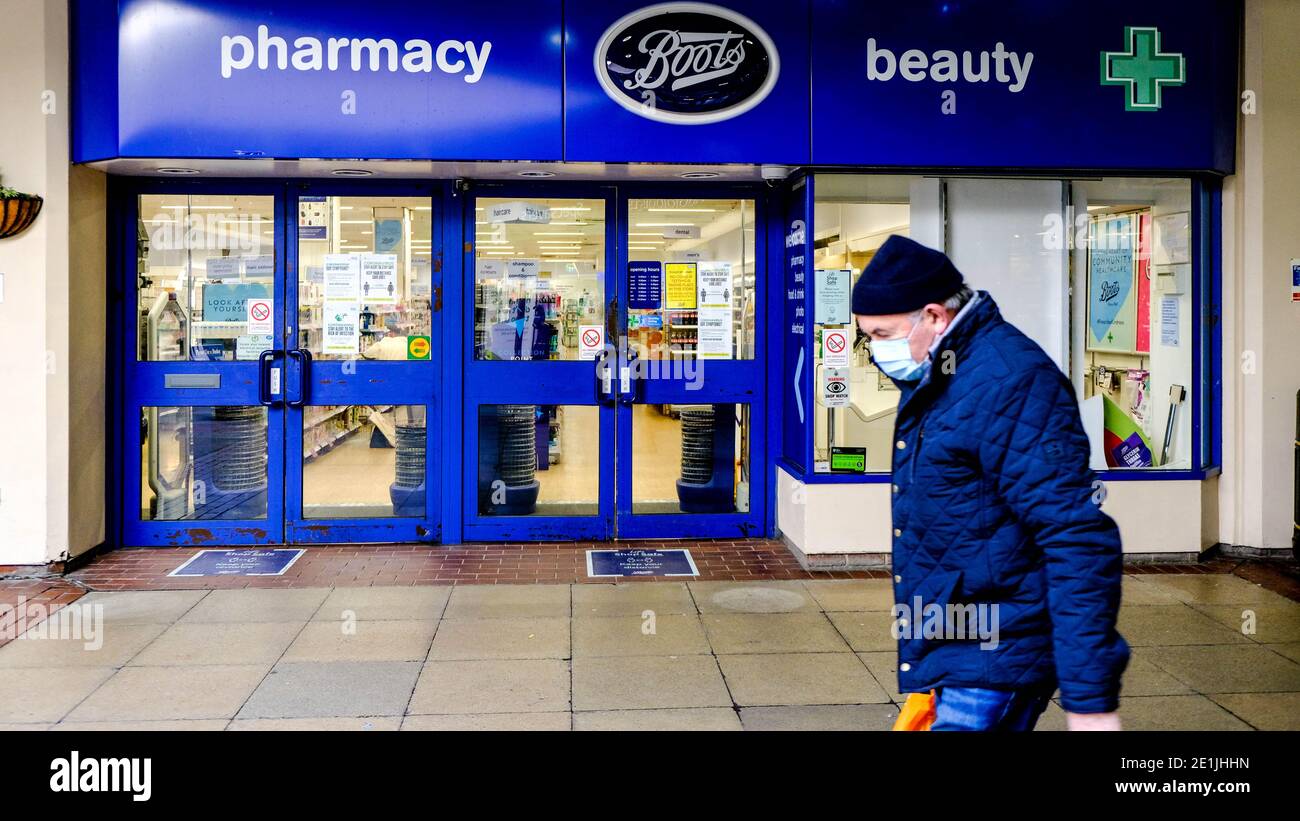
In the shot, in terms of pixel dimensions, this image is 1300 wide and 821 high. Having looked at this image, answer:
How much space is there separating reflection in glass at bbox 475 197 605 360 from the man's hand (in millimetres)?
5868

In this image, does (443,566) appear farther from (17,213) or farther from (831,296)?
(17,213)

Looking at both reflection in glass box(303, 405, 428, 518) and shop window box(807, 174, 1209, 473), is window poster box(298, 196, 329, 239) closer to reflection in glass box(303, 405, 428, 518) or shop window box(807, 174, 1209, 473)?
reflection in glass box(303, 405, 428, 518)

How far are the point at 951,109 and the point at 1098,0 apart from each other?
125 cm

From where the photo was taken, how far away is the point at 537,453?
7.98m

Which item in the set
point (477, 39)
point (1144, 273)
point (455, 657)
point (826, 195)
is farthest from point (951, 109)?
point (455, 657)

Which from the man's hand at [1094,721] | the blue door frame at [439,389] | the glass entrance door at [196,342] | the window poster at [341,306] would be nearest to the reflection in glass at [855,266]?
the blue door frame at [439,389]

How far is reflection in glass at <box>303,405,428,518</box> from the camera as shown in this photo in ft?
25.8

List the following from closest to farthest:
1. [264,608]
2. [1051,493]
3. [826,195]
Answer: [1051,493] < [264,608] < [826,195]

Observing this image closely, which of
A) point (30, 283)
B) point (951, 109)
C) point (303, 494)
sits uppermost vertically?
point (951, 109)

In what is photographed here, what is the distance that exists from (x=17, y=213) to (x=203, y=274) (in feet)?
4.23

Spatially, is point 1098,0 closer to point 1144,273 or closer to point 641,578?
point 1144,273

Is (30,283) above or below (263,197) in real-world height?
below
